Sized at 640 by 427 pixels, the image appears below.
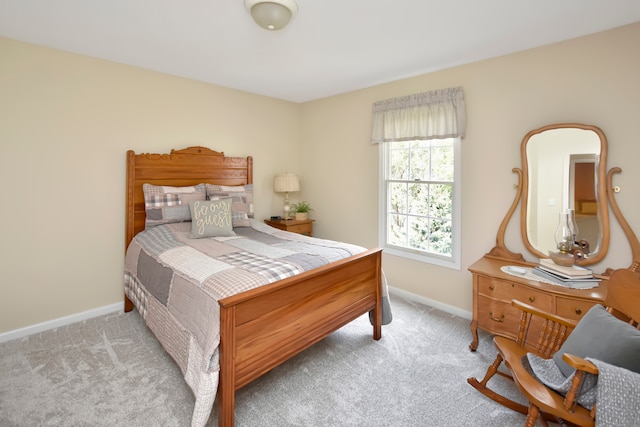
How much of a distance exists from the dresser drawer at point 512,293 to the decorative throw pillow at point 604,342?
1.78 feet

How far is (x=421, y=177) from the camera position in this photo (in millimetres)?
3359

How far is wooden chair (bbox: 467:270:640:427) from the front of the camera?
1.26 metres

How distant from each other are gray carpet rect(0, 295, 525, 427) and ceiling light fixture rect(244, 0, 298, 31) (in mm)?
2290

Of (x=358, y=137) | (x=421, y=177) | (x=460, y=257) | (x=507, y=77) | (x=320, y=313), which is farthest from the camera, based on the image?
(x=358, y=137)

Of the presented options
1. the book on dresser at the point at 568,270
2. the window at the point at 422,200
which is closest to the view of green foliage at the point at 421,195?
the window at the point at 422,200

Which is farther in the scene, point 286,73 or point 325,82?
point 325,82

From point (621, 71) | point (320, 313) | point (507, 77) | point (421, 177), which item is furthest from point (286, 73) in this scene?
point (621, 71)

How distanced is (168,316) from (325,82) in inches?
110

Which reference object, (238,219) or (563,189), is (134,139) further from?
(563,189)

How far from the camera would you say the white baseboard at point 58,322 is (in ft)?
8.43

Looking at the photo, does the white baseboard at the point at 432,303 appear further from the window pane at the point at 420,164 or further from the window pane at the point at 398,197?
the window pane at the point at 420,164

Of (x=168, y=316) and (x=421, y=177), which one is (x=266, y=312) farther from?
(x=421, y=177)

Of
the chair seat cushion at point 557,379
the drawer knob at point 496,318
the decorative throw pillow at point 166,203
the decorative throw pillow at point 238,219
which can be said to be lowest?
the drawer knob at point 496,318

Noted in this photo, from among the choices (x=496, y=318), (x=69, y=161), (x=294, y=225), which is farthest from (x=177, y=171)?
(x=496, y=318)
